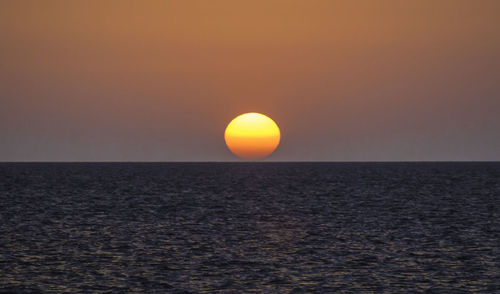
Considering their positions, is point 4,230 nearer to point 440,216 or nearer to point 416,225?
point 416,225

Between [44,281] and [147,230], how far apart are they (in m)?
16.9

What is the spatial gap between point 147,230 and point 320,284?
62.7ft

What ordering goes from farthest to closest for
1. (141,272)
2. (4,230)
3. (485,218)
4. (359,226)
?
(485,218), (359,226), (4,230), (141,272)

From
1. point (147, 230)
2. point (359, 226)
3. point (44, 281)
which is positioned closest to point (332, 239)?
point (359, 226)

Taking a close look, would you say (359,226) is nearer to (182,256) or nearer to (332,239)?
(332,239)

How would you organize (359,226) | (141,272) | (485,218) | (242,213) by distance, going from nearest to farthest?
(141,272) < (359,226) < (485,218) < (242,213)

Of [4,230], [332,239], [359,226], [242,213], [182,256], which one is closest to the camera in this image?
[182,256]

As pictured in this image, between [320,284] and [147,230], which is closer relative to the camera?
[320,284]

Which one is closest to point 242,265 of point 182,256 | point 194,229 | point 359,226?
point 182,256

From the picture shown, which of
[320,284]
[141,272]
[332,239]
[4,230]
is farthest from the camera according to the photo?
[4,230]

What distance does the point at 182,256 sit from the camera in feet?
100

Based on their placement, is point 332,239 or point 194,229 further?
point 194,229

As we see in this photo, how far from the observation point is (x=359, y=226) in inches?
1740

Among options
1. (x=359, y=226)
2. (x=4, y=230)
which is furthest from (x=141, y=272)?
(x=359, y=226)
